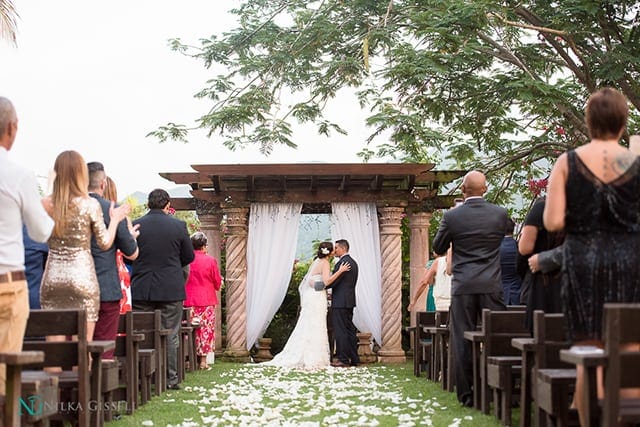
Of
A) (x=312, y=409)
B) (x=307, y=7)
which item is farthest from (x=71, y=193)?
(x=307, y=7)

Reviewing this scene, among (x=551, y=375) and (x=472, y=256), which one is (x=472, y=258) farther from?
(x=551, y=375)

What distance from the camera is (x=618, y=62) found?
14320mm

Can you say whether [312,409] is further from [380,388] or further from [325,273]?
[325,273]

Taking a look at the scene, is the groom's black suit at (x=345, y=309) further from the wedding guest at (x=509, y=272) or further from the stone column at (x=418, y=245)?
the wedding guest at (x=509, y=272)

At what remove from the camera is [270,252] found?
16.1m

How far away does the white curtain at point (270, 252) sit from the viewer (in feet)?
52.6

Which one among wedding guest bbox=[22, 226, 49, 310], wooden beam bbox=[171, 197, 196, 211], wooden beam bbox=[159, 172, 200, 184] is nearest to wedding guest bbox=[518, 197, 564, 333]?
wedding guest bbox=[22, 226, 49, 310]

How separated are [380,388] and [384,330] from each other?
469 centimetres

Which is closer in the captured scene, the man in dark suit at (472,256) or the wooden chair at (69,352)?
the wooden chair at (69,352)

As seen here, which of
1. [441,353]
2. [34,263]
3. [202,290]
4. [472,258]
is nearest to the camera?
[34,263]

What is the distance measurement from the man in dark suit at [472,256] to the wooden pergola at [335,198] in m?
6.81

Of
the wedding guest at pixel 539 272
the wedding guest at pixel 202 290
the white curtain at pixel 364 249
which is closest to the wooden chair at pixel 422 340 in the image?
the white curtain at pixel 364 249

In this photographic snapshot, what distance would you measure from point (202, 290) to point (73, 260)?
24.4ft

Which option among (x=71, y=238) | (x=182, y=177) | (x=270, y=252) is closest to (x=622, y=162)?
(x=71, y=238)
